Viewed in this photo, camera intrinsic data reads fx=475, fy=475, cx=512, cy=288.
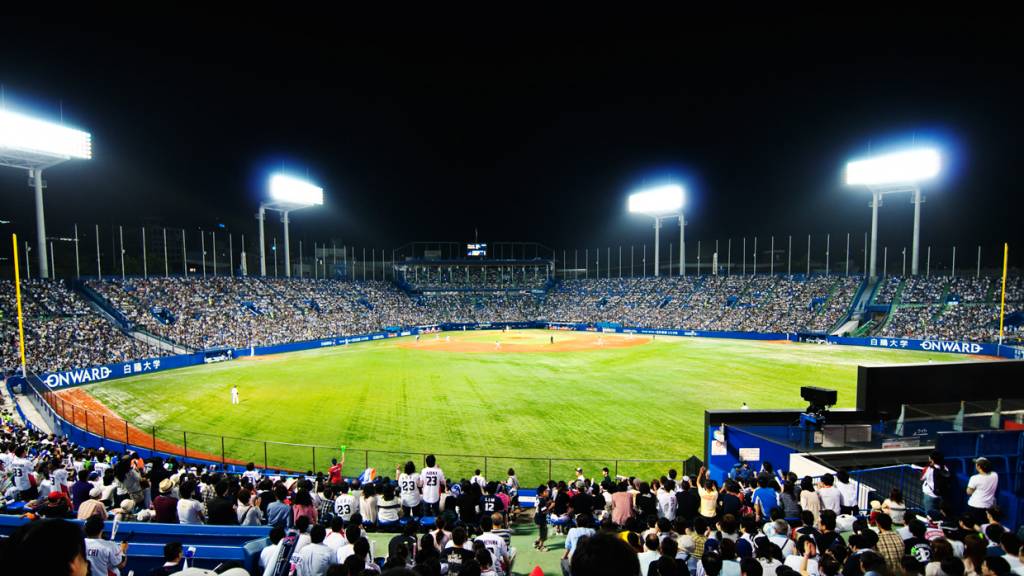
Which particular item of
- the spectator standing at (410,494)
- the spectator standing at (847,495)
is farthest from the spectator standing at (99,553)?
the spectator standing at (847,495)

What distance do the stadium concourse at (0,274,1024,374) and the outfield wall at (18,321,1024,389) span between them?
6.00 feet

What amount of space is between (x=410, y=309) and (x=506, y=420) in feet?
197

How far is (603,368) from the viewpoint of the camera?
3919cm

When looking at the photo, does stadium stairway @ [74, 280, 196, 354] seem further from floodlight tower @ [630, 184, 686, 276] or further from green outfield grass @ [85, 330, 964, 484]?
floodlight tower @ [630, 184, 686, 276]

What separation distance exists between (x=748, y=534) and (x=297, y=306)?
6291 cm

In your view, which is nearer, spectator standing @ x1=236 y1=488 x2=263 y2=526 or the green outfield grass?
spectator standing @ x1=236 y1=488 x2=263 y2=526

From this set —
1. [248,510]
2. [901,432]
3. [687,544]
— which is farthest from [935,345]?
[248,510]

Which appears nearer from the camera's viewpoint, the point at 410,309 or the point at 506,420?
the point at 506,420

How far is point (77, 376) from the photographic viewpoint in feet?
108

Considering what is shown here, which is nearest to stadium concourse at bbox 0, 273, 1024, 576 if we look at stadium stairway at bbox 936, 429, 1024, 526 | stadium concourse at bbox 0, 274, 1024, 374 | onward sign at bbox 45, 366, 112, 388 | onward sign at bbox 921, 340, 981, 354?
stadium stairway at bbox 936, 429, 1024, 526

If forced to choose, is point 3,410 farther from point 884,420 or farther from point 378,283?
point 378,283

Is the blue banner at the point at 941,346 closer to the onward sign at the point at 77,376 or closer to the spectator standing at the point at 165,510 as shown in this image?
the spectator standing at the point at 165,510

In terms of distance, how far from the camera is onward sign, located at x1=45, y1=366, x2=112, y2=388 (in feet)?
103

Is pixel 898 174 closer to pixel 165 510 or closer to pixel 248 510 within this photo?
pixel 248 510
